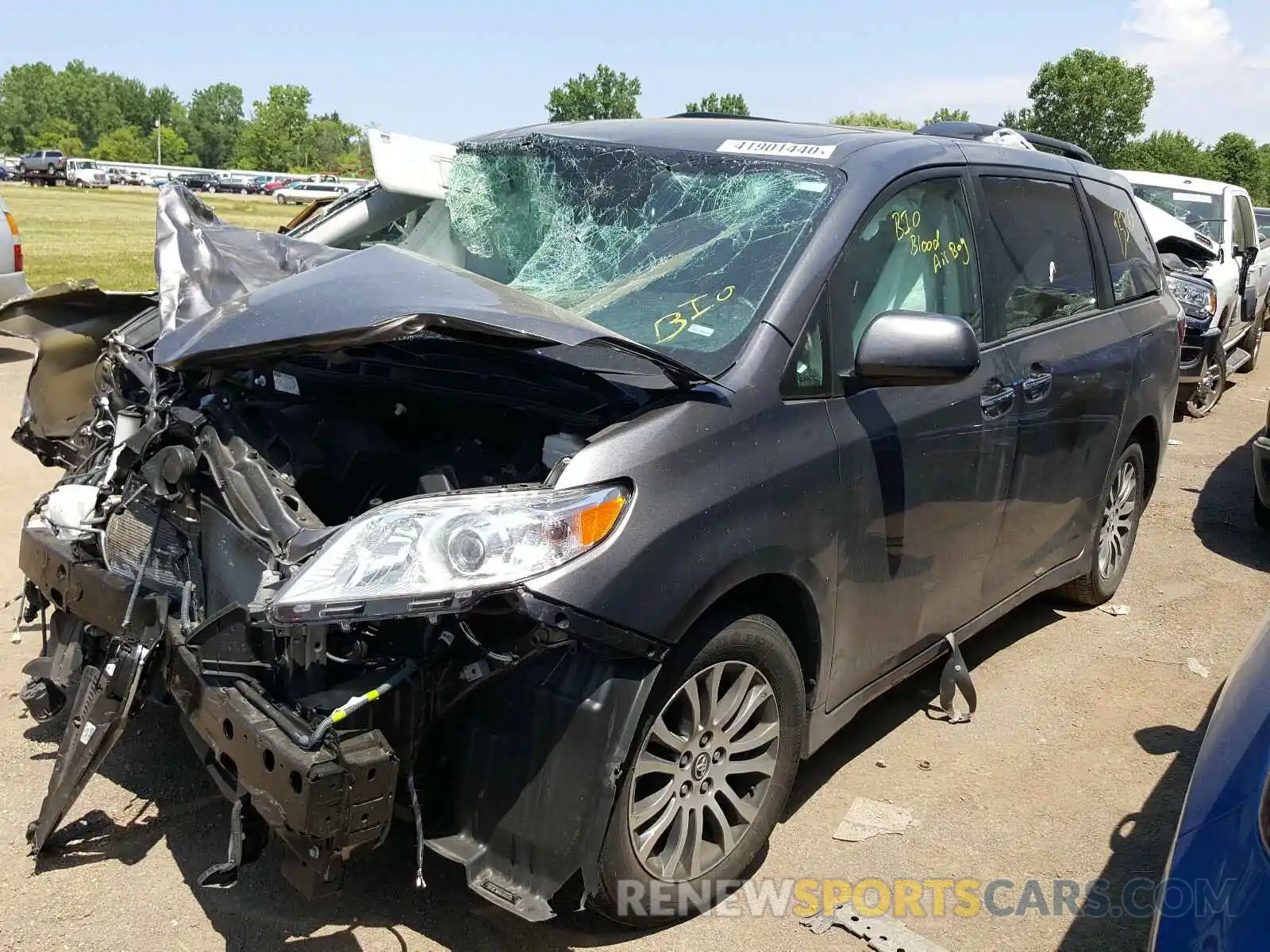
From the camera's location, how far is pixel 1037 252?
429cm

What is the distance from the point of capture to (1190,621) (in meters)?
5.45

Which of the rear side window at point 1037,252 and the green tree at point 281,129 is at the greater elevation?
the green tree at point 281,129

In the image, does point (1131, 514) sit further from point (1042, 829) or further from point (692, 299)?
point (692, 299)

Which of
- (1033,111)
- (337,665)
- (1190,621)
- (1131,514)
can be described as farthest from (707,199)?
(1033,111)

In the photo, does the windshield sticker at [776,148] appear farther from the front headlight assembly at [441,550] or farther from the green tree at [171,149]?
the green tree at [171,149]

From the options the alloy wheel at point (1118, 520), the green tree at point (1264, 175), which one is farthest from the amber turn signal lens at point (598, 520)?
the green tree at point (1264, 175)

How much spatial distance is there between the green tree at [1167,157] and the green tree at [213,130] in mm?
100945

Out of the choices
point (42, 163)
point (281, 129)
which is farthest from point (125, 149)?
point (42, 163)

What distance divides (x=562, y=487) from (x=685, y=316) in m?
0.86

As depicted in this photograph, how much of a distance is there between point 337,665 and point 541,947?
91 centimetres

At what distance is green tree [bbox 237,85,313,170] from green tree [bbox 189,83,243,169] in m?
23.8

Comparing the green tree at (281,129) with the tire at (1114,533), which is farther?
the green tree at (281,129)

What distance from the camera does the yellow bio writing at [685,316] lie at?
3.13 meters

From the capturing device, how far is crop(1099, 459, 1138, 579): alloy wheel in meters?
5.19
